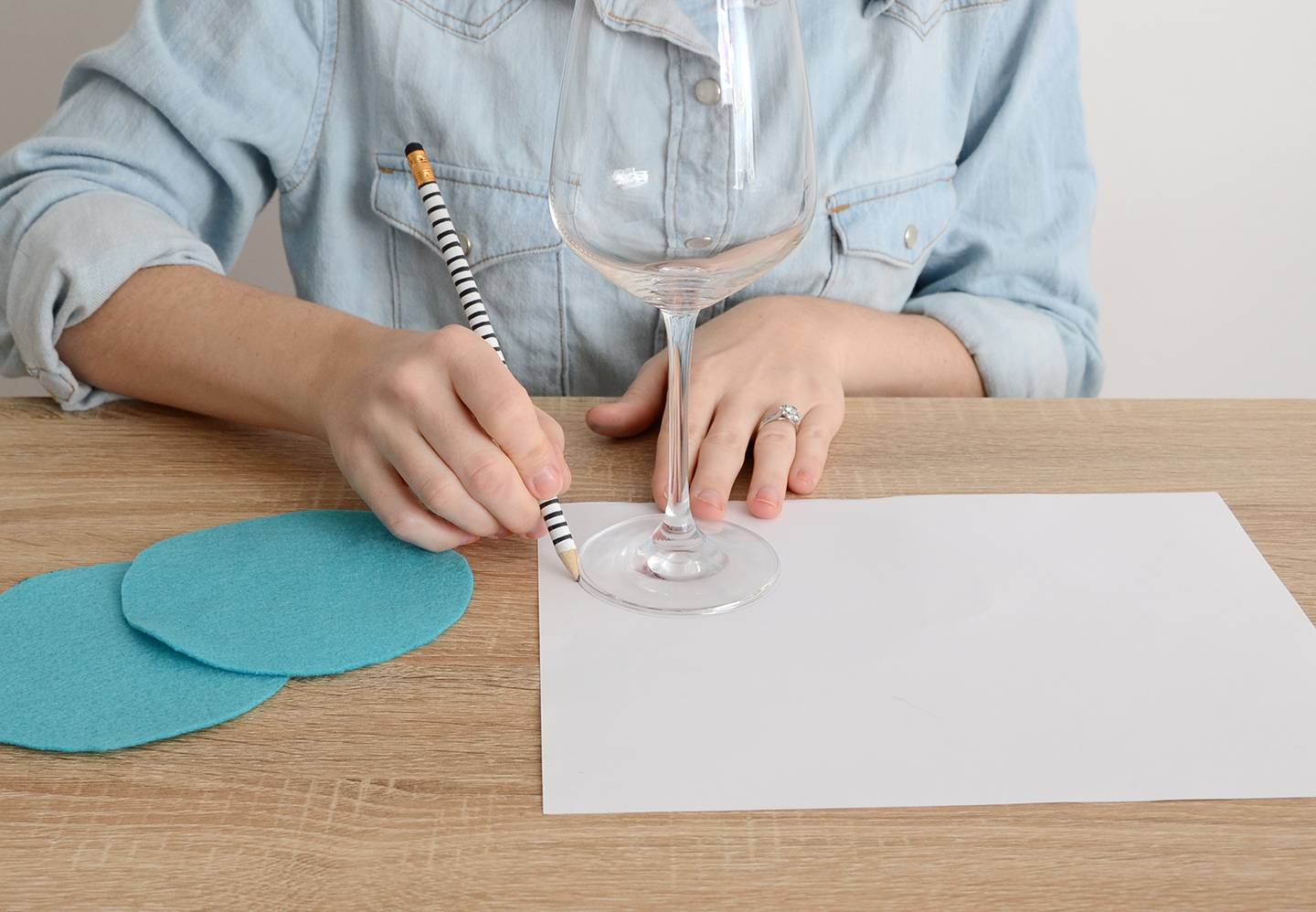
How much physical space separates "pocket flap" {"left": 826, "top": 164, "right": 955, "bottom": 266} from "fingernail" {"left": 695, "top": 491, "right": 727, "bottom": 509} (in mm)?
325

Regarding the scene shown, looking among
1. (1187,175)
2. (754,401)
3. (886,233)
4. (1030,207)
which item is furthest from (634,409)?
(1187,175)

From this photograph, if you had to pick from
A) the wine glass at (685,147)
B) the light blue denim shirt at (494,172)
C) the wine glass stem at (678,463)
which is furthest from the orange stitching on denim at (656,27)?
the light blue denim shirt at (494,172)

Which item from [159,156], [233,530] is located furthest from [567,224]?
[159,156]

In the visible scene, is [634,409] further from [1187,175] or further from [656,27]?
[1187,175]

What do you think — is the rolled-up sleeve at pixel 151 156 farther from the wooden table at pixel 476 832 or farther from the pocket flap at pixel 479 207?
the wooden table at pixel 476 832

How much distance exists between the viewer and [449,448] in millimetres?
560

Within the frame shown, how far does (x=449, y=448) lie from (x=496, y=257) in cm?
33

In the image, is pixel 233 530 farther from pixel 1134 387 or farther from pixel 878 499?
pixel 1134 387

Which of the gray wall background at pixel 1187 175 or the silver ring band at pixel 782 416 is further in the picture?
the gray wall background at pixel 1187 175

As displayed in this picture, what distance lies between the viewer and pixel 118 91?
31.7 inches

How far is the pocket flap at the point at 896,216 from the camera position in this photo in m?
0.88

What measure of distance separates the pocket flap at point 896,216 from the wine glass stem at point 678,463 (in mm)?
342

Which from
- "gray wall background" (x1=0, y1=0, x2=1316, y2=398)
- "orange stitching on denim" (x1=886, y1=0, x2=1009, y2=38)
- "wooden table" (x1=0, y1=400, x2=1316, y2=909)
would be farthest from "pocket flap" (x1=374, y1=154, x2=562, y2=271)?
"gray wall background" (x1=0, y1=0, x2=1316, y2=398)

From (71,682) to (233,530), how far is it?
12 centimetres
